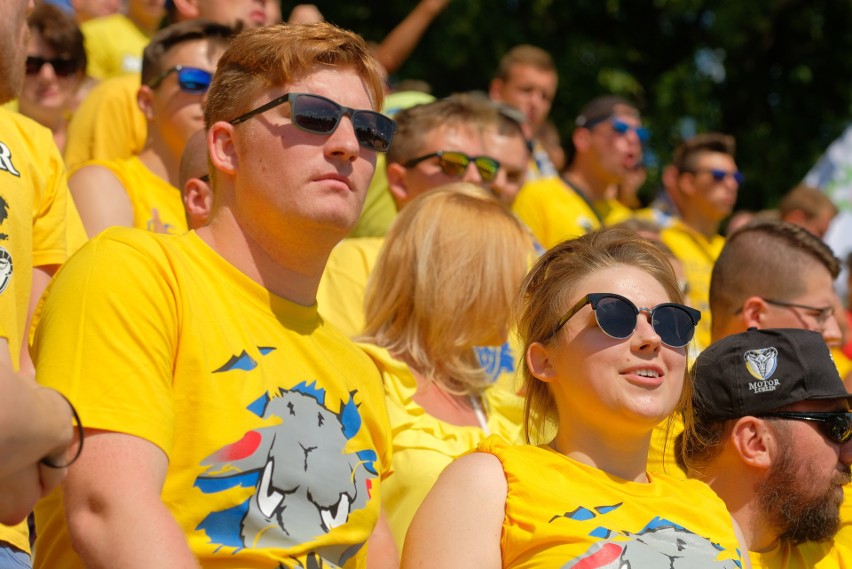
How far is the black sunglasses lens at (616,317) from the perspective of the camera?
10.2ft

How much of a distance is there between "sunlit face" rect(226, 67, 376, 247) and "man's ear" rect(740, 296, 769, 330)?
2530 millimetres

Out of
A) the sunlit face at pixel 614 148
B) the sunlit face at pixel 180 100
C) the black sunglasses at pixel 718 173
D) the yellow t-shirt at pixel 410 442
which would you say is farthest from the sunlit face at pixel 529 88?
the yellow t-shirt at pixel 410 442

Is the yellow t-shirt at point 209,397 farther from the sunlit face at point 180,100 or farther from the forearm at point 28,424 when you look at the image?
the sunlit face at point 180,100

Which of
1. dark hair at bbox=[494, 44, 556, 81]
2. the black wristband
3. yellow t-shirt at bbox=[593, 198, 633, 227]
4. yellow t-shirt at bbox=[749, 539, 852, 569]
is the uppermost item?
the black wristband

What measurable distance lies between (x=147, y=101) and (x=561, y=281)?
243 centimetres

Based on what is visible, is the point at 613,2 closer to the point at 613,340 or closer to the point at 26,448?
the point at 613,340

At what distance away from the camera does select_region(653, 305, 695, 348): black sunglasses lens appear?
313 cm

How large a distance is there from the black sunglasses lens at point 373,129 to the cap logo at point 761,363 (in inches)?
56.1

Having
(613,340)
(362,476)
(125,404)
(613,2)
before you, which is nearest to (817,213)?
Result: (613,2)

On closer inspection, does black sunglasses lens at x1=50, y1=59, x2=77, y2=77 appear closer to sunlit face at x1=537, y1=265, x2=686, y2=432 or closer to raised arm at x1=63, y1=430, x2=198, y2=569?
sunlit face at x1=537, y1=265, x2=686, y2=432

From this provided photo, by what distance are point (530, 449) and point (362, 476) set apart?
539mm

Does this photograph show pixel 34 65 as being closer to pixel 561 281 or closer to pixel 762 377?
pixel 561 281

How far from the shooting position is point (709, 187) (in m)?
8.34

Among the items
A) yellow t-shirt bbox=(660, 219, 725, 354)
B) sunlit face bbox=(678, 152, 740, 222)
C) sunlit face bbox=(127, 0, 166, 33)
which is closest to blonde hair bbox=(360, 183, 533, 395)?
yellow t-shirt bbox=(660, 219, 725, 354)
